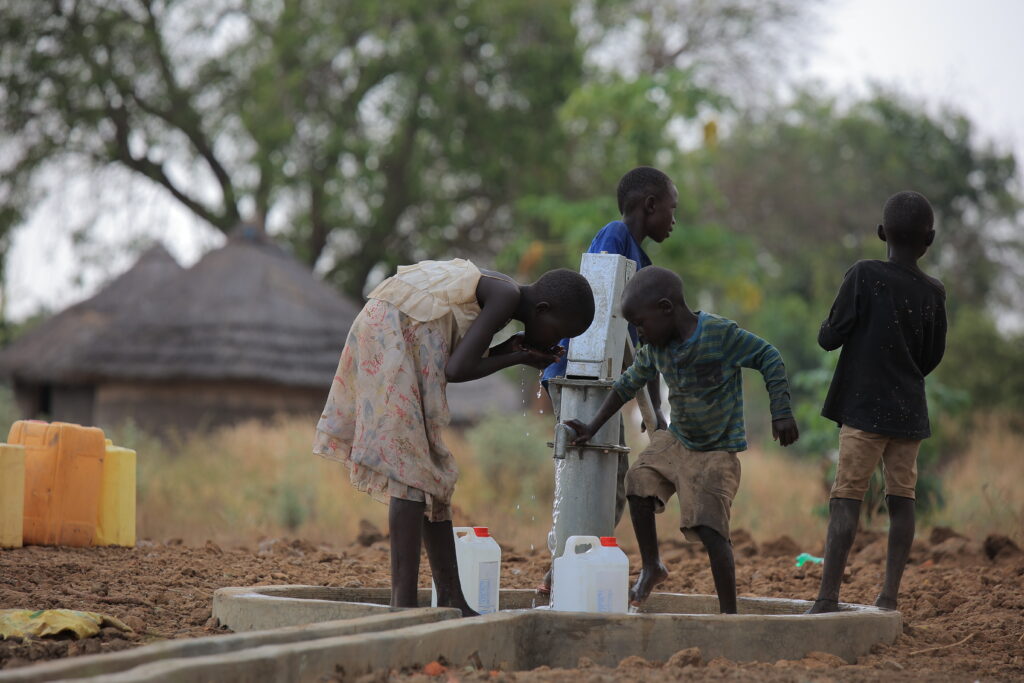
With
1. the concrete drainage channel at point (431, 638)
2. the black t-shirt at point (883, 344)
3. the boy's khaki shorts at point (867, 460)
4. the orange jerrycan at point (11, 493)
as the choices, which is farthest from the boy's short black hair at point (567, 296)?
the orange jerrycan at point (11, 493)

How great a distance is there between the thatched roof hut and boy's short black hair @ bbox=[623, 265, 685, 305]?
13.9m

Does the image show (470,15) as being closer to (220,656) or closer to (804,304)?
(804,304)

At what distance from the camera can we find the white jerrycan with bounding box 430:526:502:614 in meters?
4.57

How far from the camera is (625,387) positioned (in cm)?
462

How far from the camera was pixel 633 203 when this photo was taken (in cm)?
536

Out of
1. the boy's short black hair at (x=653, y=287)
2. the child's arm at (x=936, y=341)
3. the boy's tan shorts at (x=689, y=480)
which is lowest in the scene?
the boy's tan shorts at (x=689, y=480)

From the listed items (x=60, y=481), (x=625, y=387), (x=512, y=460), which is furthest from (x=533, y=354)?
(x=512, y=460)

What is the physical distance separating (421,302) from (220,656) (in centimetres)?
168

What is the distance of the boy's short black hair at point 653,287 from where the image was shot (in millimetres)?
4402

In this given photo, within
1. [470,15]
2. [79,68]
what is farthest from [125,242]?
[470,15]

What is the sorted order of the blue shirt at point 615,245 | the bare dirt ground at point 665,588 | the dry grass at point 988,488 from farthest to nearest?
the dry grass at point 988,488, the blue shirt at point 615,245, the bare dirt ground at point 665,588

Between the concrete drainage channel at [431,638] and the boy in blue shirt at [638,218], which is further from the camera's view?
the boy in blue shirt at [638,218]

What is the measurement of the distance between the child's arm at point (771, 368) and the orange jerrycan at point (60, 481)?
13.3 feet

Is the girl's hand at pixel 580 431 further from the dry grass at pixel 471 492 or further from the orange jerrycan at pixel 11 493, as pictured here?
the dry grass at pixel 471 492
